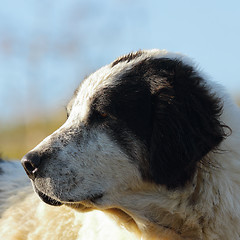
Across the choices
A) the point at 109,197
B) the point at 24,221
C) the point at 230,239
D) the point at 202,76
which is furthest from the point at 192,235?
the point at 24,221

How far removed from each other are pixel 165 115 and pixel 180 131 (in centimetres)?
16

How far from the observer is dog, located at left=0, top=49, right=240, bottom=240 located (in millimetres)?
3525

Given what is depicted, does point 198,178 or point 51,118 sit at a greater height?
point 198,178

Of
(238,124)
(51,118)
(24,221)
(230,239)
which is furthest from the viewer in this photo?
(51,118)

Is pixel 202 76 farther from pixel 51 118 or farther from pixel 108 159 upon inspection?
pixel 51 118

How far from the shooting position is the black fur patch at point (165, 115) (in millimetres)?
3498

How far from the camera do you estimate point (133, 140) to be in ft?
11.9

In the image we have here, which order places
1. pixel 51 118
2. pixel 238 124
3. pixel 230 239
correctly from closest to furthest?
pixel 230 239 < pixel 238 124 < pixel 51 118

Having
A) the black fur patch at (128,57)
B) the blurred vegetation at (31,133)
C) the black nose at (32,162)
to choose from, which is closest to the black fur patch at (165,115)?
the black fur patch at (128,57)

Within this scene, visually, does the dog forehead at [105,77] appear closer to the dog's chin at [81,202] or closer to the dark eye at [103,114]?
the dark eye at [103,114]

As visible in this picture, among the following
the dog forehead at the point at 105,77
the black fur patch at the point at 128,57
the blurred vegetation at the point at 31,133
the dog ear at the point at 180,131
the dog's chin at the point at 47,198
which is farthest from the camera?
the blurred vegetation at the point at 31,133

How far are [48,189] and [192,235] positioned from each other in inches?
39.4

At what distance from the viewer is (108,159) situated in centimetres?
357

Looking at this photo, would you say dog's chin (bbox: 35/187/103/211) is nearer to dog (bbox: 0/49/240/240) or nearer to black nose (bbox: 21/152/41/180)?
dog (bbox: 0/49/240/240)
